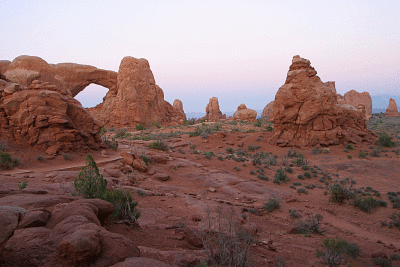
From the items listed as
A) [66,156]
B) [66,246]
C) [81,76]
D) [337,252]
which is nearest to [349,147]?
[337,252]

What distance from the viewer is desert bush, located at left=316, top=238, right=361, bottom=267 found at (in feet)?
13.5

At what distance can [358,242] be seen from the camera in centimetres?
558

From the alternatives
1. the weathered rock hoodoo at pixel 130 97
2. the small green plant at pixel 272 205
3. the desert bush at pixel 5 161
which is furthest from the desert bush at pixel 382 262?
the weathered rock hoodoo at pixel 130 97

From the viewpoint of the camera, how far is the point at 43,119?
368 inches

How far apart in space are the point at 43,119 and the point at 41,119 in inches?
3.3

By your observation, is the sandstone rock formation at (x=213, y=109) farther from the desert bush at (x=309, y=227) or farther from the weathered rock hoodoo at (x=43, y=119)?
the desert bush at (x=309, y=227)

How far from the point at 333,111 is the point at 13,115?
60.4ft

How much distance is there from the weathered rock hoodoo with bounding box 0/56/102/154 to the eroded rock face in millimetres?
16799

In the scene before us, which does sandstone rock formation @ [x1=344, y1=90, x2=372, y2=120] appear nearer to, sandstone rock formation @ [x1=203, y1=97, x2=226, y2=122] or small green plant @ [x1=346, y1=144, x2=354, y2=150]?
sandstone rock formation @ [x1=203, y1=97, x2=226, y2=122]

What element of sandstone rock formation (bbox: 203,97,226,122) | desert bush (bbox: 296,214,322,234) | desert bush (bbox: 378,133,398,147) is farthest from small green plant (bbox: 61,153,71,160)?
sandstone rock formation (bbox: 203,97,226,122)

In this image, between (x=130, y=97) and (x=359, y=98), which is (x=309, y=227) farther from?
(x=359, y=98)

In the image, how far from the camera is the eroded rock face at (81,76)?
25.8m

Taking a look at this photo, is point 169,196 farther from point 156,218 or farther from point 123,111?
point 123,111


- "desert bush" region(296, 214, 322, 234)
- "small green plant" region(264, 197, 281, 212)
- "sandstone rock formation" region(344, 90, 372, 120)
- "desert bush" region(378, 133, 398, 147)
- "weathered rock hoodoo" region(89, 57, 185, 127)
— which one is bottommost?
"desert bush" region(296, 214, 322, 234)
